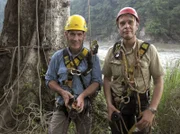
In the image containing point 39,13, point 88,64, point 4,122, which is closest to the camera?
point 88,64

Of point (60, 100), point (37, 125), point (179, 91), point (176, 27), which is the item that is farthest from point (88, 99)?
point (176, 27)

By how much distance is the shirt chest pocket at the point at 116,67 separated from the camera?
248cm

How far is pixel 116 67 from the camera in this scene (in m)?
2.51

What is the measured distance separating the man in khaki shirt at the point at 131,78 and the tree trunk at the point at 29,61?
143cm

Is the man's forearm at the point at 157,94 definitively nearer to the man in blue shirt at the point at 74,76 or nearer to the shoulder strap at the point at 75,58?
the man in blue shirt at the point at 74,76

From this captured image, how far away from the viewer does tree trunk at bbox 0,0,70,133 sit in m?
3.87

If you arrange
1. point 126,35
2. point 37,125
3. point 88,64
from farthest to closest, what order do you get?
point 37,125 → point 88,64 → point 126,35

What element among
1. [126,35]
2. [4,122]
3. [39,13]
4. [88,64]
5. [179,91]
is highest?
[39,13]

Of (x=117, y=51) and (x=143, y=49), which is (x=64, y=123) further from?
(x=143, y=49)

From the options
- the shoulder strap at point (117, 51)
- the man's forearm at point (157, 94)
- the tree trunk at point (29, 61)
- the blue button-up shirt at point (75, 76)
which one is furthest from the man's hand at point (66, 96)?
the tree trunk at point (29, 61)

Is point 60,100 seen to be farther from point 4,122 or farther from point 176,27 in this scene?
point 176,27

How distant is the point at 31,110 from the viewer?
3.86 m

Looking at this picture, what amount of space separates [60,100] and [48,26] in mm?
1773

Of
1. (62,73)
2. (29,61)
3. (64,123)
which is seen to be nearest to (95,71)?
(62,73)
